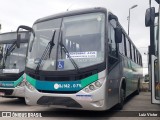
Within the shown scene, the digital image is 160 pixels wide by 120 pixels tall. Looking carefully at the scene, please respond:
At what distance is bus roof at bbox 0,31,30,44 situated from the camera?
35.0 feet

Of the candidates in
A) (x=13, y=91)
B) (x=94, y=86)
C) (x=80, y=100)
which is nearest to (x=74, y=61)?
(x=94, y=86)

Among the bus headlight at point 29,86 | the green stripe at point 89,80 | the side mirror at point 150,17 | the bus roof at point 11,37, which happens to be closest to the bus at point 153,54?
the side mirror at point 150,17

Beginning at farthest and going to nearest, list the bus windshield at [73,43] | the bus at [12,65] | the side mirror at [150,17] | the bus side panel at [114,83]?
1. the bus at [12,65]
2. the bus side panel at [114,83]
3. the bus windshield at [73,43]
4. the side mirror at [150,17]

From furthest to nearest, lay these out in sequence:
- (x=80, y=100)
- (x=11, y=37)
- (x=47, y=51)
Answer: (x=11, y=37)
(x=47, y=51)
(x=80, y=100)

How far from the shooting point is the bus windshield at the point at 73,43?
22.3 feet

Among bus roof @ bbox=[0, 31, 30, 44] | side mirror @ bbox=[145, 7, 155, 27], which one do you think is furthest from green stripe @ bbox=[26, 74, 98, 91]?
bus roof @ bbox=[0, 31, 30, 44]

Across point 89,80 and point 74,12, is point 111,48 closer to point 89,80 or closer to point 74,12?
point 89,80

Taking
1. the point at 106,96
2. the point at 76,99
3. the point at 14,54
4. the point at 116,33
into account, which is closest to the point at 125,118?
the point at 106,96

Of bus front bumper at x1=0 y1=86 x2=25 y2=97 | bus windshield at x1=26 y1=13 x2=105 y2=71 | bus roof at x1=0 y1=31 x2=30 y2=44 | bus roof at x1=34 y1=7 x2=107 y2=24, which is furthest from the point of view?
bus roof at x1=0 y1=31 x2=30 y2=44

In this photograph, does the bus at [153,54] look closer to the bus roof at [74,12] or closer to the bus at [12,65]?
the bus roof at [74,12]

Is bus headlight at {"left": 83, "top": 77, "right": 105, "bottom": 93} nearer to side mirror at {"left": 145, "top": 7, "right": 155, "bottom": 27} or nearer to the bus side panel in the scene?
the bus side panel

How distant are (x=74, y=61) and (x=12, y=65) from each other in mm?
4529

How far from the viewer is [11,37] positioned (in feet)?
35.9

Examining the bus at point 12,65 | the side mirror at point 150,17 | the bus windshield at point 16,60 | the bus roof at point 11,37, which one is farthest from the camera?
the bus roof at point 11,37
